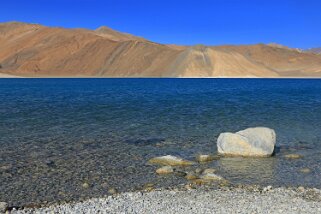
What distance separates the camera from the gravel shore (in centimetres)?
1140

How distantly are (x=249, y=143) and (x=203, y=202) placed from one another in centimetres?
807

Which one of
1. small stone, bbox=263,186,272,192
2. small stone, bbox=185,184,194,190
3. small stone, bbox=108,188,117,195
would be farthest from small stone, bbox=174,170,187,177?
small stone, bbox=263,186,272,192

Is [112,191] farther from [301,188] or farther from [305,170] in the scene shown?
[305,170]

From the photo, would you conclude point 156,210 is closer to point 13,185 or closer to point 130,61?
point 13,185

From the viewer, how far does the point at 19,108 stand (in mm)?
38781

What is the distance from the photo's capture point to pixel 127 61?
161m

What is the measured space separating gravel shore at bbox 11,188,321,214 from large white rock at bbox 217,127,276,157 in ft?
18.7

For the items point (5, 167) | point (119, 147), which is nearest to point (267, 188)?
point (119, 147)

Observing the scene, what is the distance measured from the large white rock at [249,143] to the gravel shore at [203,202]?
18.7ft

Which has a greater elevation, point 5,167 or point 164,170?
point 164,170

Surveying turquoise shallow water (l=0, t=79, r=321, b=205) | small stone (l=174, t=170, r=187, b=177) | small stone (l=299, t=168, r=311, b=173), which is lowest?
turquoise shallow water (l=0, t=79, r=321, b=205)

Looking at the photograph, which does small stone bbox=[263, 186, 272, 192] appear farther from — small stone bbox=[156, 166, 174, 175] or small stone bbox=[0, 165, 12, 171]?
small stone bbox=[0, 165, 12, 171]

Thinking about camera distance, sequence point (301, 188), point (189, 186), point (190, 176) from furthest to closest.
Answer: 1. point (190, 176)
2. point (189, 186)
3. point (301, 188)

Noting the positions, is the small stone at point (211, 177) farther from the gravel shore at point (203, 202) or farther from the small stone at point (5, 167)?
the small stone at point (5, 167)
